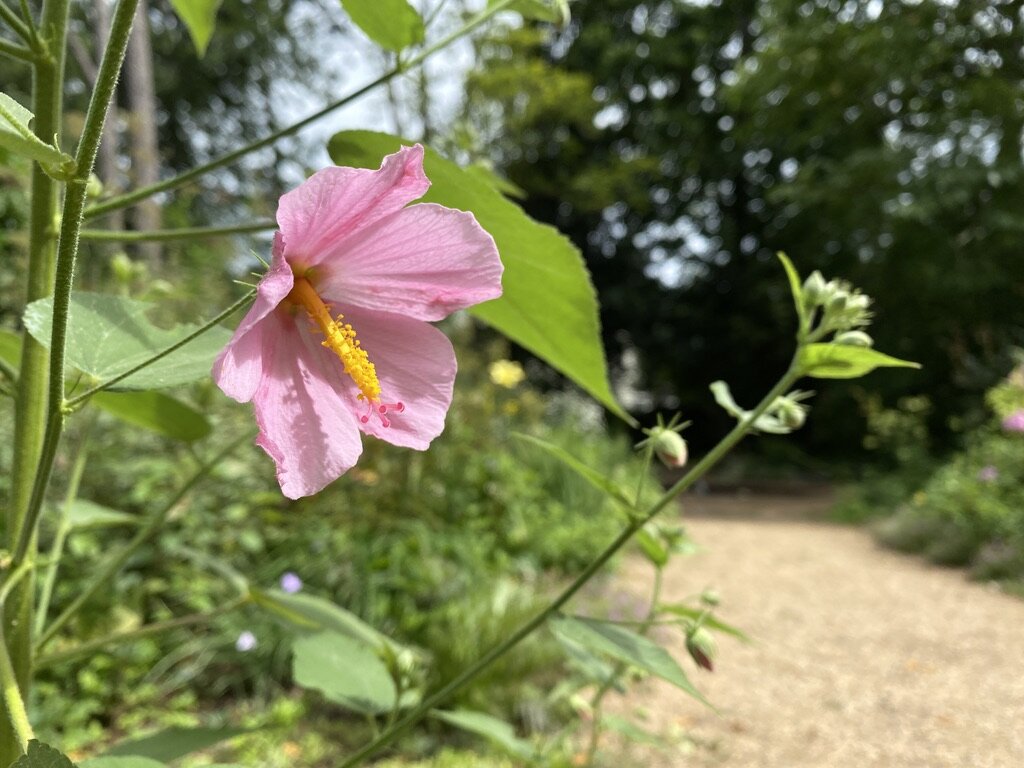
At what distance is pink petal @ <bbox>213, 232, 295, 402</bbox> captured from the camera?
34 cm

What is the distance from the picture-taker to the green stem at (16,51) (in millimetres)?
419

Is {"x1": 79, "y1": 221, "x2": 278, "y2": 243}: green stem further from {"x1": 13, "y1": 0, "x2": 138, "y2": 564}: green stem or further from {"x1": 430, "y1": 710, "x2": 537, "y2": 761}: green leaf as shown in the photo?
{"x1": 430, "y1": 710, "x2": 537, "y2": 761}: green leaf

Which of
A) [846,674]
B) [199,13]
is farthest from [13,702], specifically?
[846,674]

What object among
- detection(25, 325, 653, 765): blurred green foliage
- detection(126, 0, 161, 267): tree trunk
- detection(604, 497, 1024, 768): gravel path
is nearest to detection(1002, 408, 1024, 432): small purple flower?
detection(604, 497, 1024, 768): gravel path

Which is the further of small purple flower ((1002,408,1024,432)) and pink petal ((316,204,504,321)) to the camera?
small purple flower ((1002,408,1024,432))

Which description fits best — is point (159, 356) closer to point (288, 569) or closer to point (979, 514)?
point (288, 569)

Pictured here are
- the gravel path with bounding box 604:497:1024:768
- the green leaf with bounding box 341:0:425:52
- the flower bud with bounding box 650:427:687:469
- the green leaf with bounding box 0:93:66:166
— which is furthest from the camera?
the gravel path with bounding box 604:497:1024:768

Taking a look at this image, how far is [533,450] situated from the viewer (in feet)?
15.8

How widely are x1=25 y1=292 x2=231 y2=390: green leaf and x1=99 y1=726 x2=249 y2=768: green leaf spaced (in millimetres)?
327

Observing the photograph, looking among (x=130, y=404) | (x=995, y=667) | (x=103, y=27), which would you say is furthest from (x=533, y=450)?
(x=130, y=404)

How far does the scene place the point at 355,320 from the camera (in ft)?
1.57

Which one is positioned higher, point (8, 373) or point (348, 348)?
point (348, 348)

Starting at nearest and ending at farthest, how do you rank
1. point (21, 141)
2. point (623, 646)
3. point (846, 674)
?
point (21, 141)
point (623, 646)
point (846, 674)

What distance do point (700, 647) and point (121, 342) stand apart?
60 cm
